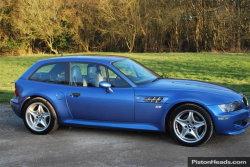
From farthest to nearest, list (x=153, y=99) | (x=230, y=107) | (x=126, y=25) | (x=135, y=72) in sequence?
1. (x=126, y=25)
2. (x=135, y=72)
3. (x=153, y=99)
4. (x=230, y=107)

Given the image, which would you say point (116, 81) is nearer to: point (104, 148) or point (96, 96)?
point (96, 96)

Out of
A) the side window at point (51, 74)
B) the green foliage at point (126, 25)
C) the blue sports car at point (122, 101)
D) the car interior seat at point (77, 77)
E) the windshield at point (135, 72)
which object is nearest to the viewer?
the blue sports car at point (122, 101)

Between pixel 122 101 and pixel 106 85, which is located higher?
pixel 106 85

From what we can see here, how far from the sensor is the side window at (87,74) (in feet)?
19.7

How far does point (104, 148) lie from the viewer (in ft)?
17.2

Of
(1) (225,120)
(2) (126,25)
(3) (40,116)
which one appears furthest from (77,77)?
(2) (126,25)

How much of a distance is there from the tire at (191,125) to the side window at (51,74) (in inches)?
87.5

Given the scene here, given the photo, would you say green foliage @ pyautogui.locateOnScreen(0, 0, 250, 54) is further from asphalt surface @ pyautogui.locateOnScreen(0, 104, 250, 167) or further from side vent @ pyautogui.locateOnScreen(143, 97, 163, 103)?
side vent @ pyautogui.locateOnScreen(143, 97, 163, 103)

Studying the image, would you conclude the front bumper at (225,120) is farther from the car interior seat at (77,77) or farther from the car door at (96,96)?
the car interior seat at (77,77)

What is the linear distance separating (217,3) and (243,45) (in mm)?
5357

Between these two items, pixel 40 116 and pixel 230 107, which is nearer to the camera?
pixel 230 107

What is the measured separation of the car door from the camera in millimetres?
5586

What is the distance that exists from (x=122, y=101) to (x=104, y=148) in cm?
84

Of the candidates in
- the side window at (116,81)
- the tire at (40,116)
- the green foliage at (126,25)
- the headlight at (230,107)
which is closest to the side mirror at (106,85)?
the side window at (116,81)
